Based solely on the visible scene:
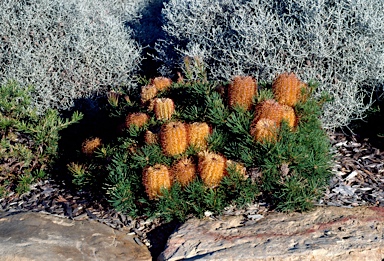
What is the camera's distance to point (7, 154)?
371 cm

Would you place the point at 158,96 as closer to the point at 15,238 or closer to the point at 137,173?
the point at 137,173

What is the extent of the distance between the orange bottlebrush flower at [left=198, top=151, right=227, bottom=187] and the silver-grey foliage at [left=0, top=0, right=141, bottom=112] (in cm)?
176

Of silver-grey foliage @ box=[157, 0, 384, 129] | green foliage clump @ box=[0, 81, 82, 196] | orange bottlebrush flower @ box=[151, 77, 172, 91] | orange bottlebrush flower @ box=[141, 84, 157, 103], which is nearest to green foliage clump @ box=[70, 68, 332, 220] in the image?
orange bottlebrush flower @ box=[141, 84, 157, 103]

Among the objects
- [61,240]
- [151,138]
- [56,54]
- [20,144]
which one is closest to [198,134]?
[151,138]

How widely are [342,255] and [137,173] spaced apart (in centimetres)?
124

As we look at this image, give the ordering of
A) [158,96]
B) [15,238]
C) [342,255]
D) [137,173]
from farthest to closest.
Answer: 1. [158,96]
2. [137,173]
3. [15,238]
4. [342,255]

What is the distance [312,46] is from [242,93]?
1.15 m

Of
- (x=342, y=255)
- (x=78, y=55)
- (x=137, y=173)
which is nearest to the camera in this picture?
(x=342, y=255)

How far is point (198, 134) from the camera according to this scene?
10.1 ft

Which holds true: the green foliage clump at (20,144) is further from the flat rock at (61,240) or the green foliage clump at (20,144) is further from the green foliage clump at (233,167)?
the green foliage clump at (233,167)

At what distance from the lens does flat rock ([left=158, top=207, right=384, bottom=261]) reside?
2.69 metres

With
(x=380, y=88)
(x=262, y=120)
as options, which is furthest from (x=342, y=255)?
(x=380, y=88)

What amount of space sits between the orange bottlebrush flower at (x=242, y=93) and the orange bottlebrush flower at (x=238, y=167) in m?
0.39

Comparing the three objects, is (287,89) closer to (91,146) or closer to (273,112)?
(273,112)
